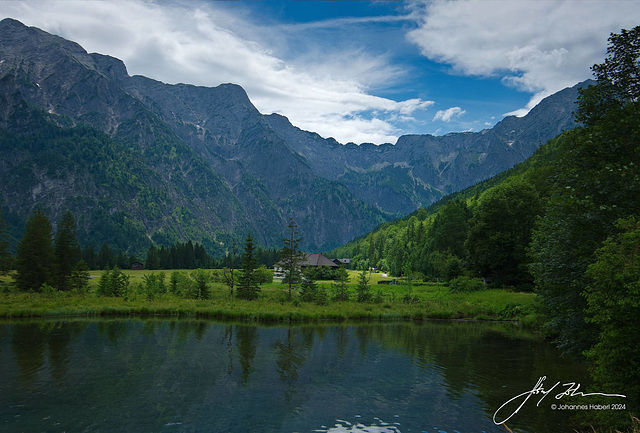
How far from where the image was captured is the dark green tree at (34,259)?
7181 centimetres

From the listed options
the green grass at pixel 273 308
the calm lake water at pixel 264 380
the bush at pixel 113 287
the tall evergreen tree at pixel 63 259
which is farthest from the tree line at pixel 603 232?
the tall evergreen tree at pixel 63 259

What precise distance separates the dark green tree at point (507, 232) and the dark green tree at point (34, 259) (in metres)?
81.6

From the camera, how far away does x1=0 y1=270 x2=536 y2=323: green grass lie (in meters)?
55.3

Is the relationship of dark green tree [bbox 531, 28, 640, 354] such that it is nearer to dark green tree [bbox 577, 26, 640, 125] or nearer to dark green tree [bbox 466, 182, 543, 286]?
dark green tree [bbox 577, 26, 640, 125]

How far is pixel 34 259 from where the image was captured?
72.6 metres

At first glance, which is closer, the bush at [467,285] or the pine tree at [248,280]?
the pine tree at [248,280]

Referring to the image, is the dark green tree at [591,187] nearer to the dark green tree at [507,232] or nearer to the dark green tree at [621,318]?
the dark green tree at [621,318]

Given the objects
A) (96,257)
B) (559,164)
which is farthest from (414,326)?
(96,257)

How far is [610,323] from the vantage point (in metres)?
16.8

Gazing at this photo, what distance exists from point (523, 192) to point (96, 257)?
161992 mm

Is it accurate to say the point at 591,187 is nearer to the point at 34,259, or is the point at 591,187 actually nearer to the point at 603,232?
the point at 603,232

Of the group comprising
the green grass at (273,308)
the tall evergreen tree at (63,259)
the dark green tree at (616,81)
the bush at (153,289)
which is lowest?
the green grass at (273,308)

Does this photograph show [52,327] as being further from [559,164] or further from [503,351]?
[559,164]

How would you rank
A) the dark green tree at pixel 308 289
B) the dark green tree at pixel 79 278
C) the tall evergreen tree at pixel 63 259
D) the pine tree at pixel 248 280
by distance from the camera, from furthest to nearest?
the tall evergreen tree at pixel 63 259
the dark green tree at pixel 79 278
the pine tree at pixel 248 280
the dark green tree at pixel 308 289
